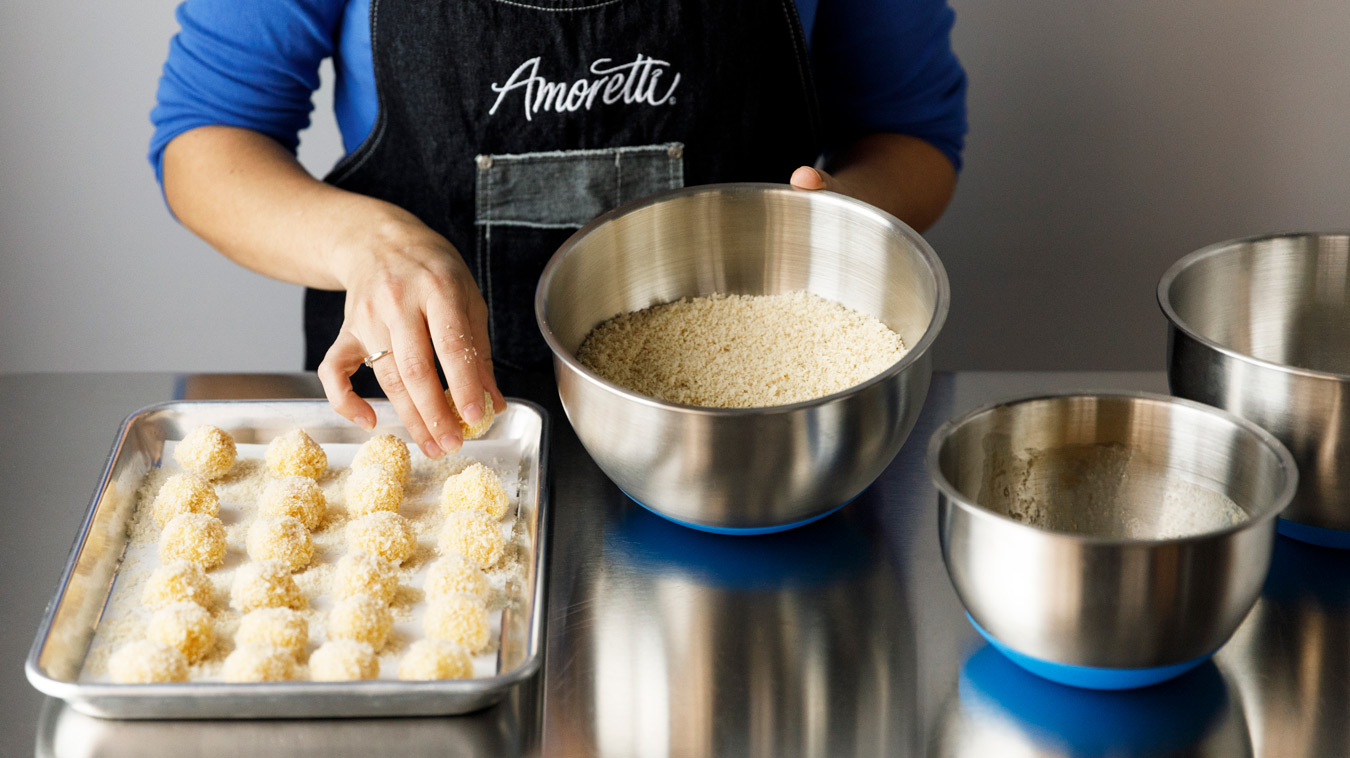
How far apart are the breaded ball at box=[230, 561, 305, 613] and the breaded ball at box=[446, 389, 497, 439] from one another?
193 millimetres

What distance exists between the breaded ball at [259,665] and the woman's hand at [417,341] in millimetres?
239

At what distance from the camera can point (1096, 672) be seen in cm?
74

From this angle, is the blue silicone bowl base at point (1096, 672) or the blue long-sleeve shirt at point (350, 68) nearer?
the blue silicone bowl base at point (1096, 672)

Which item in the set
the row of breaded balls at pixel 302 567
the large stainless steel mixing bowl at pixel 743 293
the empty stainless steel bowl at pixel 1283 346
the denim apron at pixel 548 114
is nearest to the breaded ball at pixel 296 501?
the row of breaded balls at pixel 302 567

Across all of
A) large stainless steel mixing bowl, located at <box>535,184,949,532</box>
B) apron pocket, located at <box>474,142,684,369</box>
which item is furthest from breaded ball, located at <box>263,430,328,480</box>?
apron pocket, located at <box>474,142,684,369</box>

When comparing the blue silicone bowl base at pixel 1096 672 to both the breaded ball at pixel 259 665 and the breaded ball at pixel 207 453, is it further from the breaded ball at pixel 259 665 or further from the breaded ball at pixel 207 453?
the breaded ball at pixel 207 453

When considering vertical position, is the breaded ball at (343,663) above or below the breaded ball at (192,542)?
below

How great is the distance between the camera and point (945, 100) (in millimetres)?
1440

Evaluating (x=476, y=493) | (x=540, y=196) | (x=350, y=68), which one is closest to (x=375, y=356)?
(x=476, y=493)

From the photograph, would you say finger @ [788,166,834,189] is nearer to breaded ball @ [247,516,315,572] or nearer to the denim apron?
the denim apron

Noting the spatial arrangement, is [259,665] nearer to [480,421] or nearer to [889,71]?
[480,421]

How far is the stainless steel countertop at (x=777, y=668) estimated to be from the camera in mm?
732

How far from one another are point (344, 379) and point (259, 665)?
31 cm

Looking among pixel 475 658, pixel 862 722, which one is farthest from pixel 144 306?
pixel 862 722
